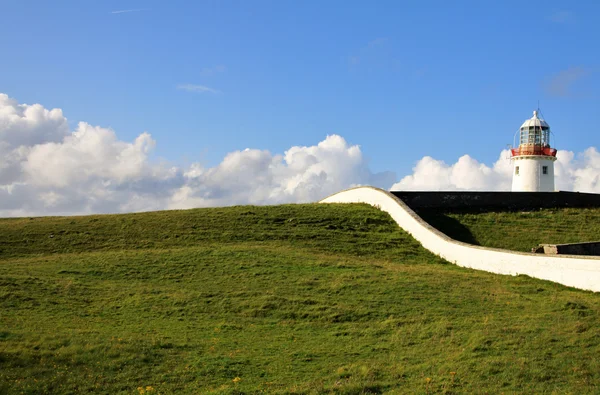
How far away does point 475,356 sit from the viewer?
11930 mm

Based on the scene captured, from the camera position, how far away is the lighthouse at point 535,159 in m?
41.8

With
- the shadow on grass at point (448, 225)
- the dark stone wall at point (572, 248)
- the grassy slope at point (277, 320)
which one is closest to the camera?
the grassy slope at point (277, 320)

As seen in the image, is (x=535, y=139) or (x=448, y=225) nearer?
(x=448, y=225)

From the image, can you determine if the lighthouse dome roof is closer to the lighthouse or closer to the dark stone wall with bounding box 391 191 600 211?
the lighthouse

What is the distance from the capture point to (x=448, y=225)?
3127cm

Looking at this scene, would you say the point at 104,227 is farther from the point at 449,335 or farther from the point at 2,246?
the point at 449,335

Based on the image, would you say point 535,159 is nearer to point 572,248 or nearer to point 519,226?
point 519,226

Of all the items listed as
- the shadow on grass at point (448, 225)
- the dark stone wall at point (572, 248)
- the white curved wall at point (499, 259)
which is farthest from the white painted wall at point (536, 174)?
the dark stone wall at point (572, 248)

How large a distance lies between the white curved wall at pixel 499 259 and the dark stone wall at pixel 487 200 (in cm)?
243

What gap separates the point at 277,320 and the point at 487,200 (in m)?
23.3

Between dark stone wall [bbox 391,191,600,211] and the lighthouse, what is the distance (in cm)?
513

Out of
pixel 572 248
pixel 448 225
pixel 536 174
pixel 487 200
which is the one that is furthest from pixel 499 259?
pixel 536 174

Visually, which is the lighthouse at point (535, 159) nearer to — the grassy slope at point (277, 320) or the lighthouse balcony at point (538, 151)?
the lighthouse balcony at point (538, 151)

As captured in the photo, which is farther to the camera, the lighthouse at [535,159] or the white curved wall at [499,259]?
the lighthouse at [535,159]
